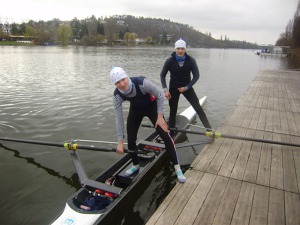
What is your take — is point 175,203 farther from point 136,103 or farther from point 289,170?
point 289,170

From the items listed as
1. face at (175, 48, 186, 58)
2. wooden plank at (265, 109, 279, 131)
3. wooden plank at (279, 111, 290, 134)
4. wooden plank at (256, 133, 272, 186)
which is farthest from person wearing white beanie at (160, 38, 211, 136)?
wooden plank at (279, 111, 290, 134)

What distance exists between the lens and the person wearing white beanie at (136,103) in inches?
171

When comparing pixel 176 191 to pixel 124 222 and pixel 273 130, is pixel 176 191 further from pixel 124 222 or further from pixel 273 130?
pixel 273 130

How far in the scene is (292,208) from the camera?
13.5ft

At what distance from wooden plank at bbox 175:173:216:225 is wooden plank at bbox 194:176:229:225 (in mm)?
68

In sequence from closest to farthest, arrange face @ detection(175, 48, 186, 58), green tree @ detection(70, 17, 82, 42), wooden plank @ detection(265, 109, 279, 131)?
face @ detection(175, 48, 186, 58) < wooden plank @ detection(265, 109, 279, 131) < green tree @ detection(70, 17, 82, 42)

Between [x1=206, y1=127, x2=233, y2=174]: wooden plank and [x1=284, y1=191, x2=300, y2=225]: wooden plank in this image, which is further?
[x1=206, y1=127, x2=233, y2=174]: wooden plank

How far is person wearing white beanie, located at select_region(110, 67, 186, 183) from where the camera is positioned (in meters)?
Answer: 4.34

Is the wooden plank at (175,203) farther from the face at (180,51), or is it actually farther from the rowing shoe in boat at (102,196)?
the face at (180,51)

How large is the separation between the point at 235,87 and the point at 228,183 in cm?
1650

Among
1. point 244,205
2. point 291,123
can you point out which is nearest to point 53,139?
point 244,205

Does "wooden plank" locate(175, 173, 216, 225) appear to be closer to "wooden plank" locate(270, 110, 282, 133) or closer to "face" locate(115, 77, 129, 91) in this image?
"face" locate(115, 77, 129, 91)

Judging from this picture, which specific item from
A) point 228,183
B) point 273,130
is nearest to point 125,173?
point 228,183

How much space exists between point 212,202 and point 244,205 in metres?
0.54
